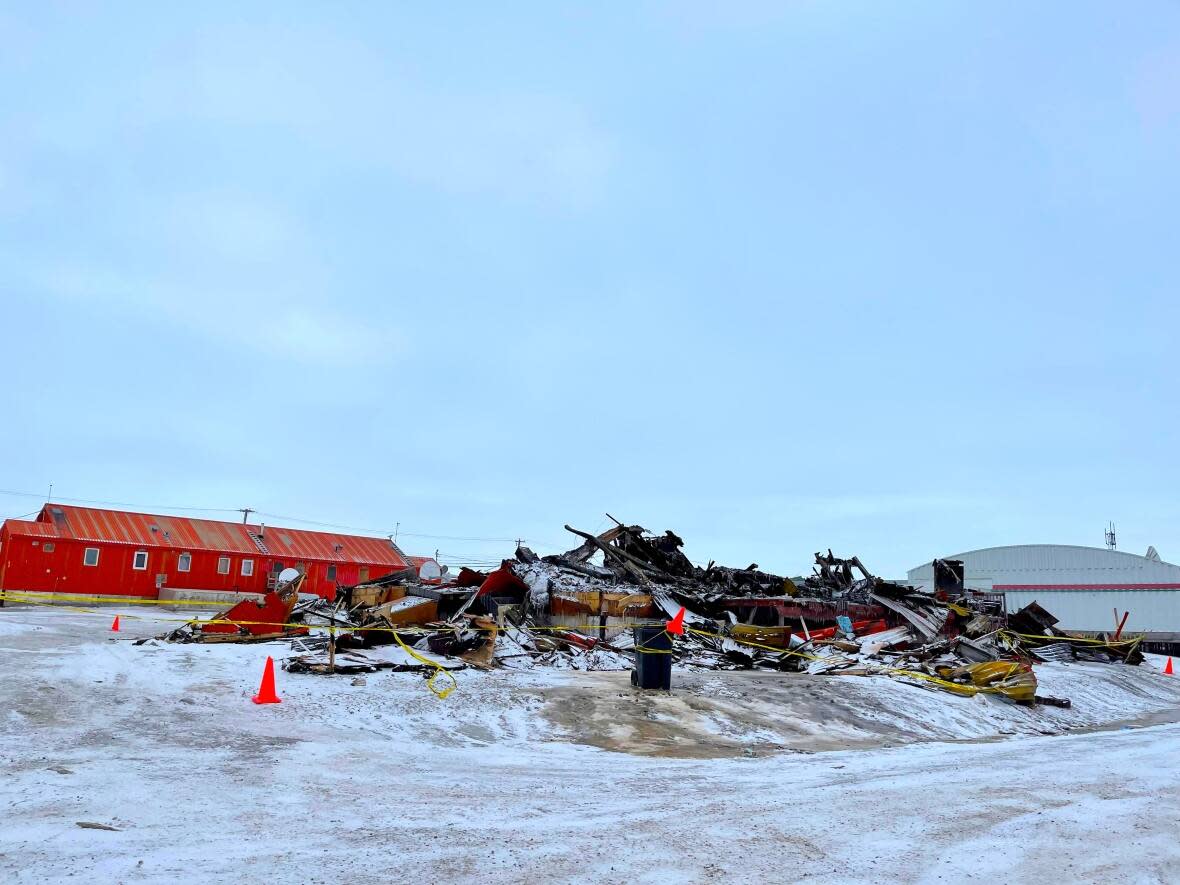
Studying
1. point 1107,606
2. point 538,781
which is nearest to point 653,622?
point 538,781

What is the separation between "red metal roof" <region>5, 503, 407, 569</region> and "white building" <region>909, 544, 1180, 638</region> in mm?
35769

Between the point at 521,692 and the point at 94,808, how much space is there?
25.4ft

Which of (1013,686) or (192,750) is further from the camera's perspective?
(1013,686)

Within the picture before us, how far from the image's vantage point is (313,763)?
8.76 metres

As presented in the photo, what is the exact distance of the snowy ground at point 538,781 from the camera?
224 inches

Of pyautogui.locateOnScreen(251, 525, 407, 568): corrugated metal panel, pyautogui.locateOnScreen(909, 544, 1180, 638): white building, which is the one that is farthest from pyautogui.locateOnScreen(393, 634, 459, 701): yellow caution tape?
pyautogui.locateOnScreen(909, 544, 1180, 638): white building

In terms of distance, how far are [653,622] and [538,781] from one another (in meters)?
12.1

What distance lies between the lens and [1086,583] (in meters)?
48.3

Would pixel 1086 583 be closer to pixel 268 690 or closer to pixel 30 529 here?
pixel 268 690

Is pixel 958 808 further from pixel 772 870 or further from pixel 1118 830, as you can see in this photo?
pixel 772 870

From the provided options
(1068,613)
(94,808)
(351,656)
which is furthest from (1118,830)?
(1068,613)

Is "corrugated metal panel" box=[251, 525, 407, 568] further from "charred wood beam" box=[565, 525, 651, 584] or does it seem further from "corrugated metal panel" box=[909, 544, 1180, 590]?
"corrugated metal panel" box=[909, 544, 1180, 590]

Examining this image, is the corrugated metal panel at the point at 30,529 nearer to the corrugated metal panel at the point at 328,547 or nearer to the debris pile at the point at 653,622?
the corrugated metal panel at the point at 328,547

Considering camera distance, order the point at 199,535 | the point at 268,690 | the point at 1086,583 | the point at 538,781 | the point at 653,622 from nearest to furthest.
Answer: the point at 538,781 → the point at 268,690 → the point at 653,622 → the point at 199,535 → the point at 1086,583
